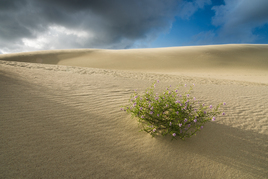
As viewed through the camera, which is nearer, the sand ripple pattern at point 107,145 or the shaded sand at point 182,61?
the sand ripple pattern at point 107,145

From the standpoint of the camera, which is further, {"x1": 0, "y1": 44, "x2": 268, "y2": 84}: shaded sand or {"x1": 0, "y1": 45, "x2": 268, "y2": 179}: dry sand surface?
{"x1": 0, "y1": 44, "x2": 268, "y2": 84}: shaded sand

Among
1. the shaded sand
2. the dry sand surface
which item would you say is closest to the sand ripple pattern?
the dry sand surface

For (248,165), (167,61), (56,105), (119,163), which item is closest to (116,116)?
(119,163)

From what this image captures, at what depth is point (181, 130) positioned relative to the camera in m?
3.25

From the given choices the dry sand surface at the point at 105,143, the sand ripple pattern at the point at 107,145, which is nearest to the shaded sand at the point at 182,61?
the dry sand surface at the point at 105,143

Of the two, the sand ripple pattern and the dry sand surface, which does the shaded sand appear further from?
the sand ripple pattern

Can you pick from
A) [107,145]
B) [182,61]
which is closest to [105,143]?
[107,145]

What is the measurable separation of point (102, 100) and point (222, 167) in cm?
378

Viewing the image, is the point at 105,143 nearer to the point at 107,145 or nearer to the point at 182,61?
the point at 107,145

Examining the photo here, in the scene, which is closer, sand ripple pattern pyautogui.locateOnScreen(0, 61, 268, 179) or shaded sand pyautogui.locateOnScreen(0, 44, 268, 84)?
sand ripple pattern pyautogui.locateOnScreen(0, 61, 268, 179)

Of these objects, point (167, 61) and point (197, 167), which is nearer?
point (197, 167)

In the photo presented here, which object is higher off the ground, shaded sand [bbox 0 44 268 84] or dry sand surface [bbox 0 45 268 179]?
shaded sand [bbox 0 44 268 84]

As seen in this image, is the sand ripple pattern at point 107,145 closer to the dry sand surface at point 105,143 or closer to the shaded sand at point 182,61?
the dry sand surface at point 105,143

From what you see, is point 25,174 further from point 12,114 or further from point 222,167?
point 222,167
